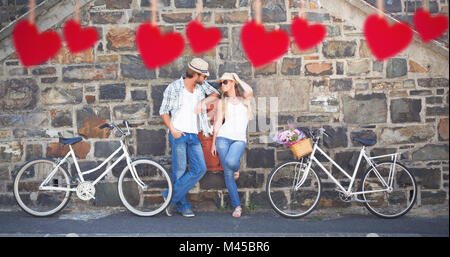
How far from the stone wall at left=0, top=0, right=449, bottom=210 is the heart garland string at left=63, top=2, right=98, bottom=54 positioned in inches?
3.8

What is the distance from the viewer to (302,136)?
18.5 feet

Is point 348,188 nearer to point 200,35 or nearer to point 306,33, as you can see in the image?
point 306,33

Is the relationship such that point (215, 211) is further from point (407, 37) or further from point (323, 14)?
point (407, 37)

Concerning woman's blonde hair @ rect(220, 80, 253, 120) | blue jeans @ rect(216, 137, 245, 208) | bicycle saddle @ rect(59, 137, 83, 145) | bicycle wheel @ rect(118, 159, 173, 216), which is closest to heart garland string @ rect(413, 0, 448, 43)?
woman's blonde hair @ rect(220, 80, 253, 120)

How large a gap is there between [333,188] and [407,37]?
2.32 meters

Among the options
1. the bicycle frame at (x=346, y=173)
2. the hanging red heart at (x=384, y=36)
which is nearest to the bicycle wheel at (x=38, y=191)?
the bicycle frame at (x=346, y=173)

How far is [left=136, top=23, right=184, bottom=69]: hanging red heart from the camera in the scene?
6.02 m

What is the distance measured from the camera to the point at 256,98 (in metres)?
Answer: 6.05

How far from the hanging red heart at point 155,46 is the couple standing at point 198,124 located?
47 centimetres

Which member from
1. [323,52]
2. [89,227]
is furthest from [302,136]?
[89,227]

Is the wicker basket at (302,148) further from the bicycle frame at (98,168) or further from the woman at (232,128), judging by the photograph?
the bicycle frame at (98,168)

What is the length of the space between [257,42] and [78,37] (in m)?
2.53

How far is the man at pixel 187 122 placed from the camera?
567 centimetres

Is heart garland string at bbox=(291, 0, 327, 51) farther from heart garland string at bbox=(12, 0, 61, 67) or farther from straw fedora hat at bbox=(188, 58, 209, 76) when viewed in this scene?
heart garland string at bbox=(12, 0, 61, 67)
